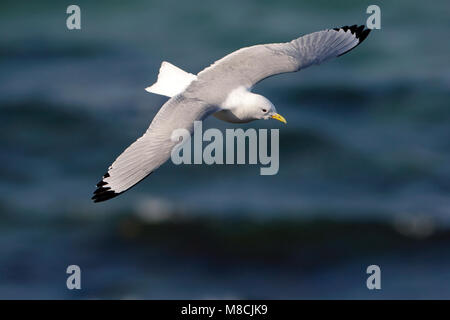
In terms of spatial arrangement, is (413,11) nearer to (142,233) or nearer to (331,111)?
(331,111)

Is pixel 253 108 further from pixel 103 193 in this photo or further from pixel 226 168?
pixel 226 168

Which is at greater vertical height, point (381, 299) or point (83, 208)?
point (83, 208)

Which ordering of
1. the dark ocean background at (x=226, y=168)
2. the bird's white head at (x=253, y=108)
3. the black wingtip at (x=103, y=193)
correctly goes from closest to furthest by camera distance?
the black wingtip at (x=103, y=193)
the bird's white head at (x=253, y=108)
the dark ocean background at (x=226, y=168)

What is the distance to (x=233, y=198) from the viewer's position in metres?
9.19

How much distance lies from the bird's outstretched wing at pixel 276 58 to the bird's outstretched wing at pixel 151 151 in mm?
389

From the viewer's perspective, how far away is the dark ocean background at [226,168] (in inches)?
324

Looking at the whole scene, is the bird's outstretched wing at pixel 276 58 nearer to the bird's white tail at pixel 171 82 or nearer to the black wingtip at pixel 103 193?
the bird's white tail at pixel 171 82

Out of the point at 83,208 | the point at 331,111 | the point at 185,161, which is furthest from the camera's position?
the point at 331,111

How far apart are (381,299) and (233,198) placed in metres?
2.26

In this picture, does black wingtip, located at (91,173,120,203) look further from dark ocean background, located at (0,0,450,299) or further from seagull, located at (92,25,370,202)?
dark ocean background, located at (0,0,450,299)

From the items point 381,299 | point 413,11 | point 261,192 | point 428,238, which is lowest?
point 381,299

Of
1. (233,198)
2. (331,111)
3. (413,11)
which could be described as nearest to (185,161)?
(233,198)

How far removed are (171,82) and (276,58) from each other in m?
0.68

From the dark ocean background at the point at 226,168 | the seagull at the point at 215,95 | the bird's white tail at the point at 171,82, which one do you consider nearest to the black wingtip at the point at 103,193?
the seagull at the point at 215,95
